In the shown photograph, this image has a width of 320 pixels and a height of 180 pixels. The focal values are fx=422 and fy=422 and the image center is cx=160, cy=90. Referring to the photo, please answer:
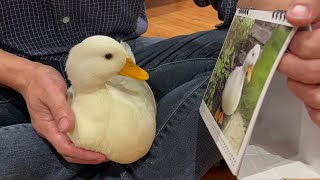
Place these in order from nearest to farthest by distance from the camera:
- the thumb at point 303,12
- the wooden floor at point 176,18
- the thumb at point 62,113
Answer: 1. the thumb at point 303,12
2. the thumb at point 62,113
3. the wooden floor at point 176,18

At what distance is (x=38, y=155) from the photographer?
0.60 meters

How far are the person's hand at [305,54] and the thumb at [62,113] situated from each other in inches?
11.1

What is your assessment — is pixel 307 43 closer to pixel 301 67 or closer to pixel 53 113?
pixel 301 67

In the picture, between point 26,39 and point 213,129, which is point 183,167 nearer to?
point 213,129

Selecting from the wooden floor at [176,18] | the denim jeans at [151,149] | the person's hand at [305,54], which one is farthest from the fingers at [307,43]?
the wooden floor at [176,18]

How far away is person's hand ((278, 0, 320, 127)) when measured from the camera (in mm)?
391

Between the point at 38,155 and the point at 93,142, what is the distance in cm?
9

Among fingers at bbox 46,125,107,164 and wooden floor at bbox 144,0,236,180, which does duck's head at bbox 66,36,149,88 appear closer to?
fingers at bbox 46,125,107,164

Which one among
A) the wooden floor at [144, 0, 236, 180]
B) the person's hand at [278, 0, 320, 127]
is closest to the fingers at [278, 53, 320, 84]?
the person's hand at [278, 0, 320, 127]

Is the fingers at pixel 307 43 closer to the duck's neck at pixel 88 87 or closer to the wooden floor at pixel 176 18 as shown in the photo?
the duck's neck at pixel 88 87

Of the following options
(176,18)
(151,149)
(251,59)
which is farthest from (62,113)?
(176,18)

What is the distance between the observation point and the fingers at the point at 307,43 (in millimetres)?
400

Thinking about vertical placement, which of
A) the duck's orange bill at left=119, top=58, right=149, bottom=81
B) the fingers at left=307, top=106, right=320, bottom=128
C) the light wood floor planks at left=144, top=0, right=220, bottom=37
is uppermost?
the fingers at left=307, top=106, right=320, bottom=128

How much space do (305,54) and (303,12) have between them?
0.14ft
